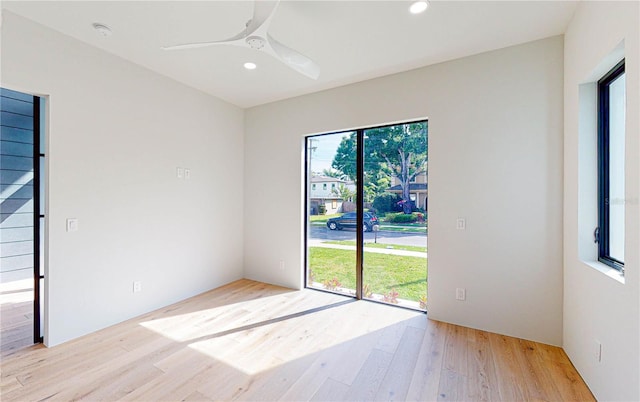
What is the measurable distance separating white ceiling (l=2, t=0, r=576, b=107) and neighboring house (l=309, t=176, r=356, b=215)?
4.31ft

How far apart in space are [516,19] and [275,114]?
2.79m

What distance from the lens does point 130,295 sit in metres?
2.79

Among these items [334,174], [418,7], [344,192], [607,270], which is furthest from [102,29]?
[607,270]

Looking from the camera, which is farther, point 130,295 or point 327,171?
point 327,171

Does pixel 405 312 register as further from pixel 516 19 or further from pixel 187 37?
A: pixel 187 37

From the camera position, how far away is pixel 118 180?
267 cm

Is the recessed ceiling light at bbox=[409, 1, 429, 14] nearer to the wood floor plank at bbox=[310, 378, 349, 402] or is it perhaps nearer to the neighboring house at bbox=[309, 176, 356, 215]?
the neighboring house at bbox=[309, 176, 356, 215]

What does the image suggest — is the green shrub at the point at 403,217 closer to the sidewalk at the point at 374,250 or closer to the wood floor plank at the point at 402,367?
the sidewalk at the point at 374,250

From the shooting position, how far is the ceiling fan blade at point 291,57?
1.81 meters

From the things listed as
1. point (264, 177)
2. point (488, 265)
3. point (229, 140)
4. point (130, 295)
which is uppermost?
point (229, 140)

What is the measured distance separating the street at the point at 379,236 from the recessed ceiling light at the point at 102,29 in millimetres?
2850

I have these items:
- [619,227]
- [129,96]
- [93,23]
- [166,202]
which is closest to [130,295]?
[166,202]

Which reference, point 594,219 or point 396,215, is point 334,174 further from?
point 594,219

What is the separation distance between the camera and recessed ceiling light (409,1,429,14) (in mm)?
1880
